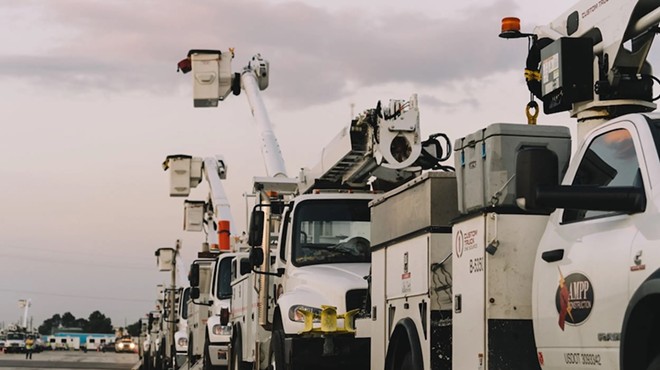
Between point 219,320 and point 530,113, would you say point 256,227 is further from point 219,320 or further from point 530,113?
Answer: point 219,320

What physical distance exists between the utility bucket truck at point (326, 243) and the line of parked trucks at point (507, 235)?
0.9 inches

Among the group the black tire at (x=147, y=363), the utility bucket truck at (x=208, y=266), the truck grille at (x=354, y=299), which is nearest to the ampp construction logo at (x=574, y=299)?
the truck grille at (x=354, y=299)

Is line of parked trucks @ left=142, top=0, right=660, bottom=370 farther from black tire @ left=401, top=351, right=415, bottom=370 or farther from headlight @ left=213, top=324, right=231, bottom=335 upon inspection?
headlight @ left=213, top=324, right=231, bottom=335

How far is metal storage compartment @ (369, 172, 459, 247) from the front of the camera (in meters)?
8.44

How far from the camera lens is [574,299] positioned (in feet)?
20.7

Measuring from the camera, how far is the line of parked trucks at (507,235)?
5836 millimetres

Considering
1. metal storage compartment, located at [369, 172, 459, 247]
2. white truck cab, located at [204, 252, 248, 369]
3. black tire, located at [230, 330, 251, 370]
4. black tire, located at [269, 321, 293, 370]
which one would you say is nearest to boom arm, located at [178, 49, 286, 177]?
white truck cab, located at [204, 252, 248, 369]

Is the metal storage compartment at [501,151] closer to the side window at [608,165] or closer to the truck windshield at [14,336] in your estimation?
the side window at [608,165]

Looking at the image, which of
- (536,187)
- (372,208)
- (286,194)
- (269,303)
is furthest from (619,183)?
(286,194)

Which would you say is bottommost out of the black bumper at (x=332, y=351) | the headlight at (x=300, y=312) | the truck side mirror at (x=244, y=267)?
the black bumper at (x=332, y=351)

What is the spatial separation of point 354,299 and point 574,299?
5.98m

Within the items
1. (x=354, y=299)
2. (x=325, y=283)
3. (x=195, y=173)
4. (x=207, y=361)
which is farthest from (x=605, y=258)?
(x=195, y=173)

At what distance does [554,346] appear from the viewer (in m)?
6.56

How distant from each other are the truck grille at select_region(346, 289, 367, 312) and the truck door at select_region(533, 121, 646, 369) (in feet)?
17.5
